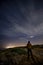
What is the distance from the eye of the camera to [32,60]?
79.7ft

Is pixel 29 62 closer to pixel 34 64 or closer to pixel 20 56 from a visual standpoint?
pixel 34 64

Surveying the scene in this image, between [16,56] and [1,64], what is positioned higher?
[16,56]

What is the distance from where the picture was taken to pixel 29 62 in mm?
23344

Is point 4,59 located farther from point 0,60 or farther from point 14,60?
point 14,60

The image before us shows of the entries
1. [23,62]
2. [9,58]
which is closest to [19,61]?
[23,62]

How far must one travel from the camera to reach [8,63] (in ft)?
76.7

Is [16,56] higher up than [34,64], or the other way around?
[16,56]

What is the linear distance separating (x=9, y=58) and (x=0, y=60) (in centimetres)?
205

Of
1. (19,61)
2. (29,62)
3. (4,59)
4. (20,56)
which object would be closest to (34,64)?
(29,62)

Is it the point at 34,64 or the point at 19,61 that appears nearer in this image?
the point at 34,64

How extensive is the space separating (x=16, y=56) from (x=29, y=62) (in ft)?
14.3

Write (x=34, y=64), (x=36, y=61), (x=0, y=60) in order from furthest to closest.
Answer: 1. (x=0, y=60)
2. (x=36, y=61)
3. (x=34, y=64)

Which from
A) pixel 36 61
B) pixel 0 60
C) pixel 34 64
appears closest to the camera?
pixel 34 64

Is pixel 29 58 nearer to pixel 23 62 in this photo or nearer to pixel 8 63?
pixel 23 62
